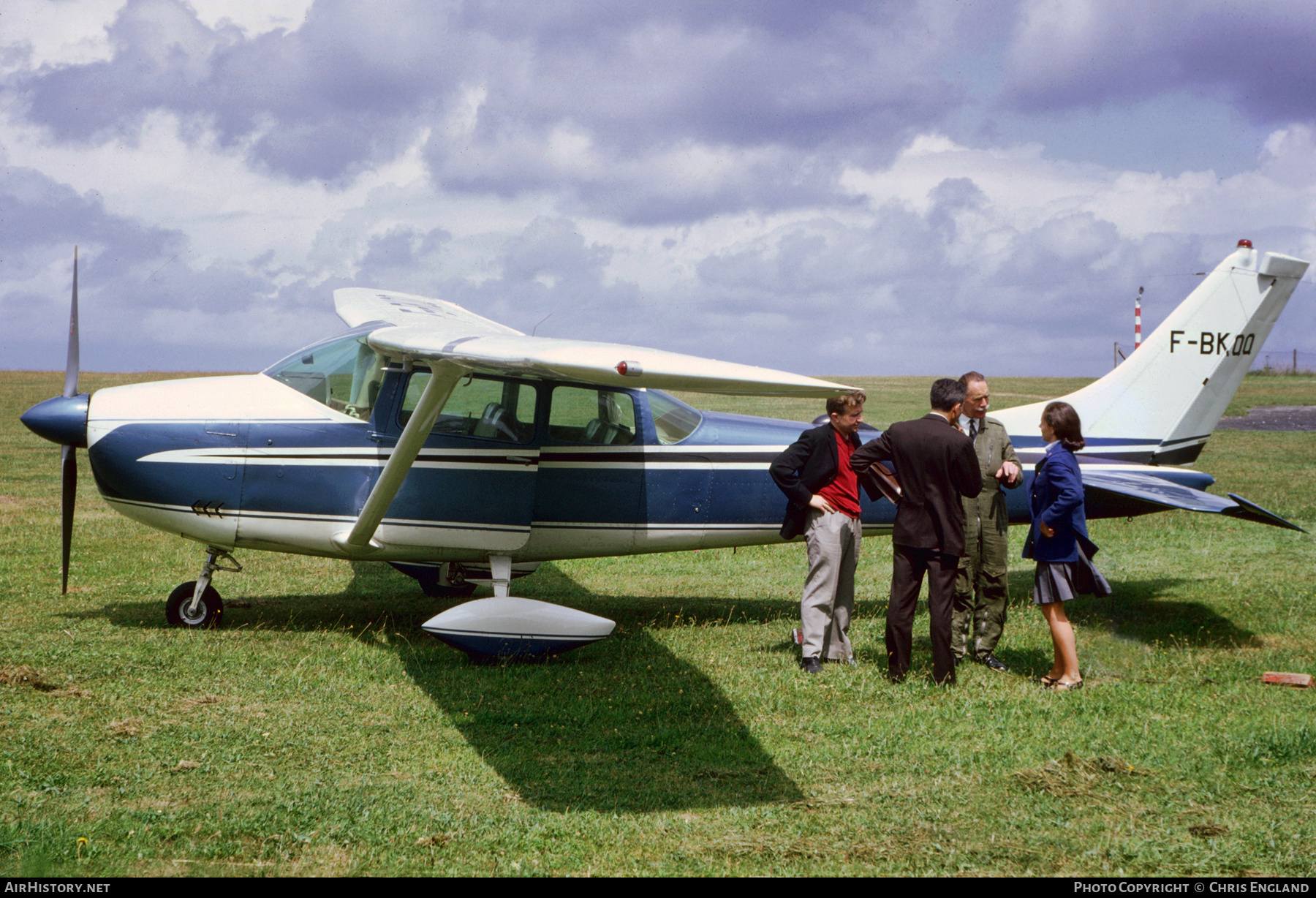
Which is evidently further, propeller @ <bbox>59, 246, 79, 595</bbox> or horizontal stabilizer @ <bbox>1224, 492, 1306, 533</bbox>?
propeller @ <bbox>59, 246, 79, 595</bbox>

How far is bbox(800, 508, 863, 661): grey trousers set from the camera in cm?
690

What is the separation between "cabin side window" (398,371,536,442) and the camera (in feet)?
24.8

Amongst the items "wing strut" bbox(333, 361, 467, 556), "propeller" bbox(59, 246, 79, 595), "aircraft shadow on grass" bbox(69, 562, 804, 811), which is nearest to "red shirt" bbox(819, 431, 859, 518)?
"aircraft shadow on grass" bbox(69, 562, 804, 811)

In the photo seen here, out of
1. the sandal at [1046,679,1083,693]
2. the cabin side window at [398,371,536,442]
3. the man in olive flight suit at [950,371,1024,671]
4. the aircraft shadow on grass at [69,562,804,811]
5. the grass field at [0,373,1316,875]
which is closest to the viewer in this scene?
the grass field at [0,373,1316,875]

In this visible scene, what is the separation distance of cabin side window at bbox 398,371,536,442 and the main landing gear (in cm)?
203

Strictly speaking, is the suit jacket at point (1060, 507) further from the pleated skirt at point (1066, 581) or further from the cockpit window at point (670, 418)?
the cockpit window at point (670, 418)

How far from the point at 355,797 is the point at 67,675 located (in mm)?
3086

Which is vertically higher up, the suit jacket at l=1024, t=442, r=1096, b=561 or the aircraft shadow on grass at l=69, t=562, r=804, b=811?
the suit jacket at l=1024, t=442, r=1096, b=561

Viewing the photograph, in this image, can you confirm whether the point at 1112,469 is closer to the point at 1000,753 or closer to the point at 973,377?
the point at 973,377

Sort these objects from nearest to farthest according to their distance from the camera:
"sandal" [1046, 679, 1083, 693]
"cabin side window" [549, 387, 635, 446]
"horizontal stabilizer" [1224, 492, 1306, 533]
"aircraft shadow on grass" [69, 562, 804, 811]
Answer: "aircraft shadow on grass" [69, 562, 804, 811]
"sandal" [1046, 679, 1083, 693]
"horizontal stabilizer" [1224, 492, 1306, 533]
"cabin side window" [549, 387, 635, 446]

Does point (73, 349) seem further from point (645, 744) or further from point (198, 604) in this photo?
point (645, 744)

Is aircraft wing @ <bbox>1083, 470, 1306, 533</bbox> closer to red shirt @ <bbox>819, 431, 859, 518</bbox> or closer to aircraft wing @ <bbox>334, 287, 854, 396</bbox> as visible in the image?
red shirt @ <bbox>819, 431, 859, 518</bbox>

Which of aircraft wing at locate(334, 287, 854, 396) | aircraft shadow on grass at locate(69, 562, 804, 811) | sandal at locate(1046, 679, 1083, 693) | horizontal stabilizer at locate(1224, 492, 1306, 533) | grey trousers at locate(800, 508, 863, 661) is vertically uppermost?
aircraft wing at locate(334, 287, 854, 396)

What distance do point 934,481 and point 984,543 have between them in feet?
3.20
